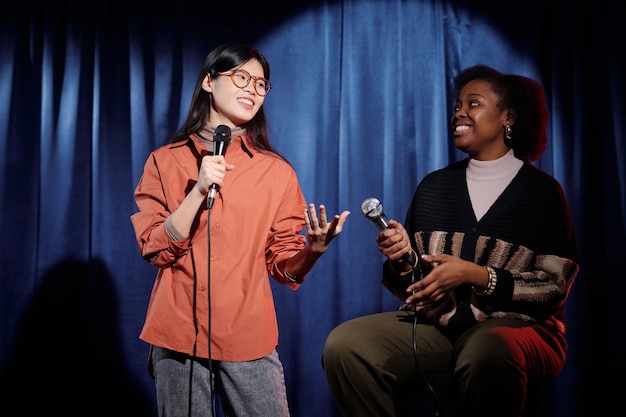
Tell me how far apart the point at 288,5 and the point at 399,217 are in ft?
4.27

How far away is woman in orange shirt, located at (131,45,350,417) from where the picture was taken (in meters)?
1.67

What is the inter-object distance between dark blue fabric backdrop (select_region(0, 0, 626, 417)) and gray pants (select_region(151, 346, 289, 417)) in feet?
3.52

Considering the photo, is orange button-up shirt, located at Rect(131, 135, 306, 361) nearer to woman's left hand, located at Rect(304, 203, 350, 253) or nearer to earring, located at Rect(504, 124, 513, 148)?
woman's left hand, located at Rect(304, 203, 350, 253)

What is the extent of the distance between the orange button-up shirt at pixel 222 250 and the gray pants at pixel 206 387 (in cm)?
6

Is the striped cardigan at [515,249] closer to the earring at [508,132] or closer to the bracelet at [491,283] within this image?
the bracelet at [491,283]

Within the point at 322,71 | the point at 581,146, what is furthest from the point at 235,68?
the point at 581,146

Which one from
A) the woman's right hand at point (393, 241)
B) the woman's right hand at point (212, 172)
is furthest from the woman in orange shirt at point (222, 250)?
the woman's right hand at point (393, 241)

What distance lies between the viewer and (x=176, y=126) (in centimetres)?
287

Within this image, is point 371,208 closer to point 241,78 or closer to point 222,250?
point 222,250

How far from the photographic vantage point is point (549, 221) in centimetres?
190

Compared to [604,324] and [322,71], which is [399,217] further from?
[604,324]

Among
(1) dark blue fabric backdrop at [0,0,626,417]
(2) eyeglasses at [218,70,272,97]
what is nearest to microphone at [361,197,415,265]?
(2) eyeglasses at [218,70,272,97]

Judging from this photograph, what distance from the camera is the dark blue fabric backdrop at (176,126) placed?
2.78 metres

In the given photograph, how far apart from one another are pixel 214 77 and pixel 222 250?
25.9 inches
